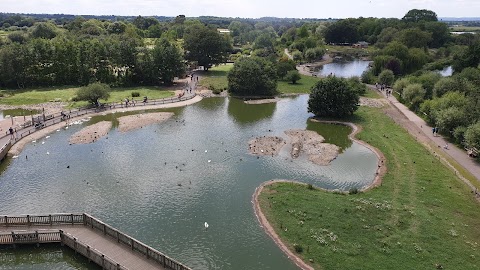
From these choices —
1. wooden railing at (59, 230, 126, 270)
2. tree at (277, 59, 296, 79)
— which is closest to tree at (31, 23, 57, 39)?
tree at (277, 59, 296, 79)

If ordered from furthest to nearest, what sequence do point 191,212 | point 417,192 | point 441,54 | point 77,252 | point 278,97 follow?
point 441,54 → point 278,97 → point 417,192 → point 191,212 → point 77,252

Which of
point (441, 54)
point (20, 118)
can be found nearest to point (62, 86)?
point (20, 118)

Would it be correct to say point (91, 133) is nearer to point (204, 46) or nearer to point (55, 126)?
point (55, 126)

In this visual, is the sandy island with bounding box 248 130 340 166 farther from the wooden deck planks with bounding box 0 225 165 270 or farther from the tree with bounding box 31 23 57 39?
the tree with bounding box 31 23 57 39

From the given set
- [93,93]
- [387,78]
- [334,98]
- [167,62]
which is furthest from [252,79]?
[387,78]

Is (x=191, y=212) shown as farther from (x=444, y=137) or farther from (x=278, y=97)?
(x=278, y=97)

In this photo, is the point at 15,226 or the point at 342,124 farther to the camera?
the point at 342,124
